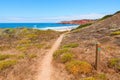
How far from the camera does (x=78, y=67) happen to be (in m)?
15.9

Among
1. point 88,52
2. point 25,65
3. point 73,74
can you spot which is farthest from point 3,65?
point 88,52

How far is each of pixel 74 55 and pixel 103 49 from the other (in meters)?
3.02

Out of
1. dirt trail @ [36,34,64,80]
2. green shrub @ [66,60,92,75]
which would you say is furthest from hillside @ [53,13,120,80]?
dirt trail @ [36,34,64,80]

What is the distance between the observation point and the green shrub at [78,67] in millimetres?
15547

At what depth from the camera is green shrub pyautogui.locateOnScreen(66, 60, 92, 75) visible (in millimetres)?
15547

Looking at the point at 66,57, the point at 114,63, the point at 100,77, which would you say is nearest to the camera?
the point at 100,77

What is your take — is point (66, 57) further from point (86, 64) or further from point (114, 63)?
point (114, 63)

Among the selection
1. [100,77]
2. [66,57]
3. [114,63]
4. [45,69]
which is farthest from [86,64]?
[45,69]

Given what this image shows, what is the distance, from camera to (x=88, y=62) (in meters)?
16.9

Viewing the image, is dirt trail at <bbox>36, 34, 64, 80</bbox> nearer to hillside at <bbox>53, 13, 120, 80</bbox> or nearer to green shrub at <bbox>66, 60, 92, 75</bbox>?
hillside at <bbox>53, 13, 120, 80</bbox>

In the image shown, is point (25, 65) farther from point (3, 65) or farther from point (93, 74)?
point (93, 74)

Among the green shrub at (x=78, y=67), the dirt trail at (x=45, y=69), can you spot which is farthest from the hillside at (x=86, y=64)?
the dirt trail at (x=45, y=69)

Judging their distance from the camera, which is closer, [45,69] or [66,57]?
[45,69]

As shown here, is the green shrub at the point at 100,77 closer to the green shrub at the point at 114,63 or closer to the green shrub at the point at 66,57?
the green shrub at the point at 114,63
